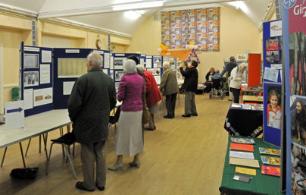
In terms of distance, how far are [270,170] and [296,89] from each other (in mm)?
1021

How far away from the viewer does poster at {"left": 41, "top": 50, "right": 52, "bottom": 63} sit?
397cm

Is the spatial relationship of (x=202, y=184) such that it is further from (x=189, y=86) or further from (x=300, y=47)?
(x=189, y=86)

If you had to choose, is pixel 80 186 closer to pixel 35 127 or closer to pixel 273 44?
pixel 35 127

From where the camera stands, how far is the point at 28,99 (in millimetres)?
3701

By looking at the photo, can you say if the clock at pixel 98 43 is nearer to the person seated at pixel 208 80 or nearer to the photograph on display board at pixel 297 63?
the person seated at pixel 208 80

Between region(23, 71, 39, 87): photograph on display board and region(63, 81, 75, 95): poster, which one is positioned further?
region(63, 81, 75, 95): poster

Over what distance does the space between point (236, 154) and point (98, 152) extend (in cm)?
154

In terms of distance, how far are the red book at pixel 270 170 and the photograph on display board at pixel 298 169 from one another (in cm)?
77

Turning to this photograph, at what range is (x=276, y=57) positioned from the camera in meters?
2.32

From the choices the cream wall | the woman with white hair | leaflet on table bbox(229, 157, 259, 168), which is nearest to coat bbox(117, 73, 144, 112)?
leaflet on table bbox(229, 157, 259, 168)

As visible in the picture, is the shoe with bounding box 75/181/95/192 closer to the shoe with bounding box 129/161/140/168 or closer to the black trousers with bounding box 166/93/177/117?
the shoe with bounding box 129/161/140/168

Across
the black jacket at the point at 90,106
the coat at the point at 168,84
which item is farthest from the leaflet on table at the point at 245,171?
the coat at the point at 168,84

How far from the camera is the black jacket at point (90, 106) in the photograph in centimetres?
288

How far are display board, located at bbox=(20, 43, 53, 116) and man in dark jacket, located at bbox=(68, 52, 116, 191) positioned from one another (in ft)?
3.42
